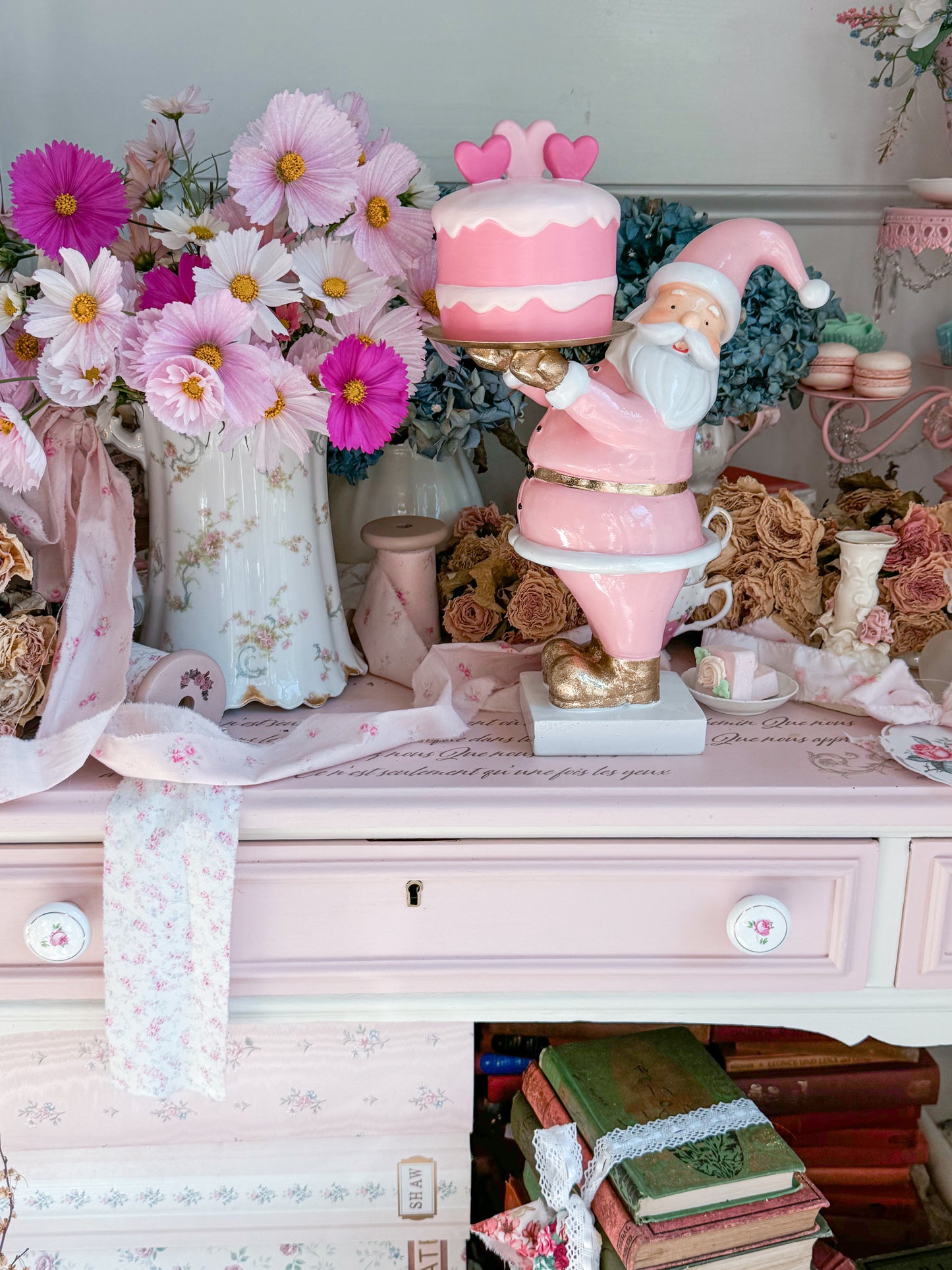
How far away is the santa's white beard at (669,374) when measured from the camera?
730 mm

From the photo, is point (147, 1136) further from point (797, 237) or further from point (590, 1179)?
point (797, 237)

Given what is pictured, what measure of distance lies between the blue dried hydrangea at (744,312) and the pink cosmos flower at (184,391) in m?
0.39

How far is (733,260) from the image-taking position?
0.75 meters

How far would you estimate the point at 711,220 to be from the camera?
1.14 metres

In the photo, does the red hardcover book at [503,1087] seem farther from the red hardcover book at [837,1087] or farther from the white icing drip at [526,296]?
the white icing drip at [526,296]

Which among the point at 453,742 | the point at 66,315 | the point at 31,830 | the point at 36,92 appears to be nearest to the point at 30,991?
the point at 31,830

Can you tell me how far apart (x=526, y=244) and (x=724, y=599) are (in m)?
0.43

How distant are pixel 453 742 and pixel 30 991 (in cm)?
36

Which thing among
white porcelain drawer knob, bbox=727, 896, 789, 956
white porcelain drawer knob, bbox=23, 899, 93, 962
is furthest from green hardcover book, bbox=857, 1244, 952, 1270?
white porcelain drawer knob, bbox=23, 899, 93, 962

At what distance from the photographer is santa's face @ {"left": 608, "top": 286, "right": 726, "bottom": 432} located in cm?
73

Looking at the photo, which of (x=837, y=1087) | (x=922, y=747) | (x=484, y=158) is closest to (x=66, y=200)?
(x=484, y=158)

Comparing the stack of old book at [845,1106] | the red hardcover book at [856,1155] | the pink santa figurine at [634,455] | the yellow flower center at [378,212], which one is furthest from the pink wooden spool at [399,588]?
the red hardcover book at [856,1155]

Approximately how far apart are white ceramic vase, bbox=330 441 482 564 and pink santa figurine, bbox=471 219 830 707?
23cm

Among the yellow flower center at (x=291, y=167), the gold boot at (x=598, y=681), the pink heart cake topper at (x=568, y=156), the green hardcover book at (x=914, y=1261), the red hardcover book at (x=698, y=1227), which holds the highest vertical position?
the pink heart cake topper at (x=568, y=156)
